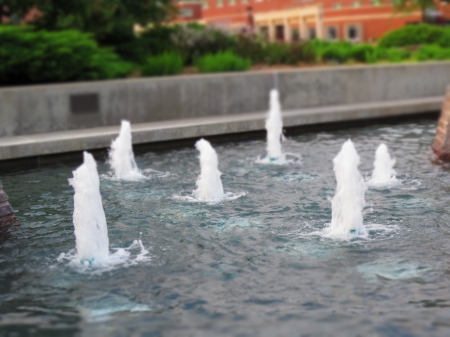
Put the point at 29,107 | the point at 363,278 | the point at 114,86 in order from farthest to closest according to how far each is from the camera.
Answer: the point at 114,86 < the point at 29,107 < the point at 363,278

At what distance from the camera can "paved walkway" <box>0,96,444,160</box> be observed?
11367mm

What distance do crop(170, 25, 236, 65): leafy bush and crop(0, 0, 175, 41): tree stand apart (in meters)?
0.86

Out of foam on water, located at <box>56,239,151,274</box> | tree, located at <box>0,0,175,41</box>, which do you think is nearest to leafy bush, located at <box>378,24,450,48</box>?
tree, located at <box>0,0,175,41</box>

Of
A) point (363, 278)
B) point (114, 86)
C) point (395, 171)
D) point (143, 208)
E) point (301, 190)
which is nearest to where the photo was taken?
point (363, 278)

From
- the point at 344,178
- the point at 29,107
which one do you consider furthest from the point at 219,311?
the point at 29,107

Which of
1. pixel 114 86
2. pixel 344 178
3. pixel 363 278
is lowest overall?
pixel 363 278

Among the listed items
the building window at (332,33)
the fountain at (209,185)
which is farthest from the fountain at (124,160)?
the building window at (332,33)

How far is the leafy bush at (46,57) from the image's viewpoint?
1395cm

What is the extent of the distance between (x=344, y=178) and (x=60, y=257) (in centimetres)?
303

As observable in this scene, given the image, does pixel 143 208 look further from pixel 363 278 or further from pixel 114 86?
pixel 114 86

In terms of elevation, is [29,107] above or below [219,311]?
above

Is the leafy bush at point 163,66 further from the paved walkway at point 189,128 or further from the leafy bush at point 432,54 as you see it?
the leafy bush at point 432,54

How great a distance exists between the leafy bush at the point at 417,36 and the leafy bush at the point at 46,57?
46.9 ft

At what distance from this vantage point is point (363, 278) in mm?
5574
